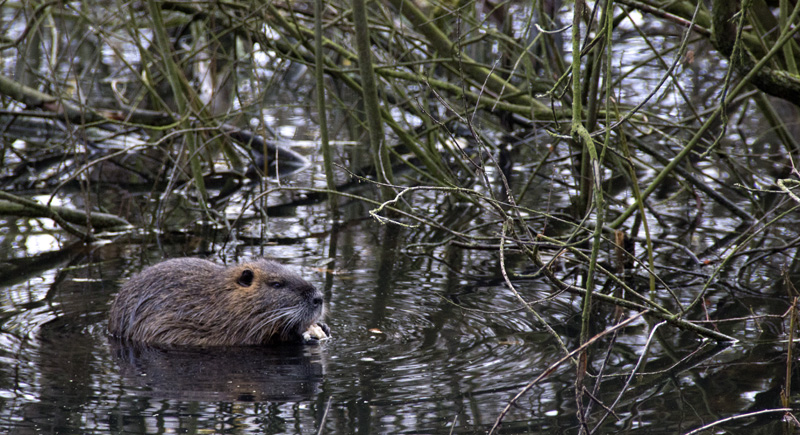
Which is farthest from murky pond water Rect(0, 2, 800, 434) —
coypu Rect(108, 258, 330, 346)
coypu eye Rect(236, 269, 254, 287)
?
coypu eye Rect(236, 269, 254, 287)

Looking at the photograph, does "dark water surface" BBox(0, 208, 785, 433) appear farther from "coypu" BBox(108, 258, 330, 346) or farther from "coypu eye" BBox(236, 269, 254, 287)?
"coypu eye" BBox(236, 269, 254, 287)

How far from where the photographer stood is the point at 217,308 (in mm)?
4496

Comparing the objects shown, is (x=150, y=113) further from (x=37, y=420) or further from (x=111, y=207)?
(x=37, y=420)

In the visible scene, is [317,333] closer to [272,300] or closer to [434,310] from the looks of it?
[272,300]

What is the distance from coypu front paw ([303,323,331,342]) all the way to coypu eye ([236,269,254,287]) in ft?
1.31

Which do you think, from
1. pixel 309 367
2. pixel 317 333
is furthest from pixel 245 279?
pixel 309 367

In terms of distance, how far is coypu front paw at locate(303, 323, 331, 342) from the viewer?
4.37 meters

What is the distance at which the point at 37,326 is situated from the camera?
4.37 m

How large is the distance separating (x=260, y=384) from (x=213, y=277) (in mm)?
1053

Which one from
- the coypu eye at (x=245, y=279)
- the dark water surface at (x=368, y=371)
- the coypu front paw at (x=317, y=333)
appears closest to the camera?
the dark water surface at (x=368, y=371)

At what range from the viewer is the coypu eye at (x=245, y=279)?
15.0 feet

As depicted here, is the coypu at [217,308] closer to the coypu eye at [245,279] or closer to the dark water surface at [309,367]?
the coypu eye at [245,279]

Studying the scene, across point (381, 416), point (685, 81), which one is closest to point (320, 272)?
point (381, 416)

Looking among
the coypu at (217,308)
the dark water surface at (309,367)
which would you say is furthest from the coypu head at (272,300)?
the dark water surface at (309,367)
